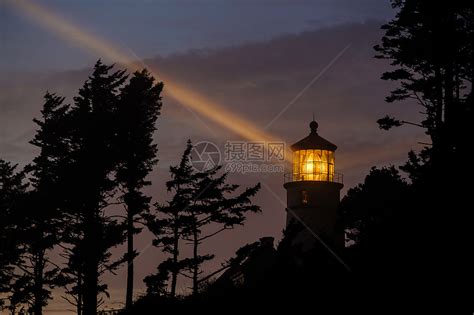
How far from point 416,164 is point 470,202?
20.4 meters

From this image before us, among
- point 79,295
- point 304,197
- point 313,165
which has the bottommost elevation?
point 79,295

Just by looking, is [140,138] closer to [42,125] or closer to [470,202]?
[42,125]

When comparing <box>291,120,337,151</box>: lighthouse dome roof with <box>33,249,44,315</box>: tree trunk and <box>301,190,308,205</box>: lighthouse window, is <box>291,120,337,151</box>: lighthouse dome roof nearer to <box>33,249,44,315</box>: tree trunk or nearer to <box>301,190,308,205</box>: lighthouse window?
<box>301,190,308,205</box>: lighthouse window

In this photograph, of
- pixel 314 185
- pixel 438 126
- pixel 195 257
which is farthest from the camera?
pixel 314 185

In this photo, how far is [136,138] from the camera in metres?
46.9

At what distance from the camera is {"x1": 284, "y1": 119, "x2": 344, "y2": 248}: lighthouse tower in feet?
173

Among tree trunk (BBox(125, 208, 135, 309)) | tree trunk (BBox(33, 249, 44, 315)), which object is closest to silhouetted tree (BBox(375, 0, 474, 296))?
tree trunk (BBox(125, 208, 135, 309))

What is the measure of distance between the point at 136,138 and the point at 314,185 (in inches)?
469

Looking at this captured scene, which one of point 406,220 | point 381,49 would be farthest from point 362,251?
point 381,49

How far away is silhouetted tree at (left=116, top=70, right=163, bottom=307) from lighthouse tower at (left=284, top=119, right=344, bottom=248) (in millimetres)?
10149

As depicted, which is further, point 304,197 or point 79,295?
point 304,197

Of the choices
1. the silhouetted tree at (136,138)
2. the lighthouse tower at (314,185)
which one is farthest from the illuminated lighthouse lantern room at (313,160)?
the silhouetted tree at (136,138)

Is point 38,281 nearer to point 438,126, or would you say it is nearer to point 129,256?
point 129,256

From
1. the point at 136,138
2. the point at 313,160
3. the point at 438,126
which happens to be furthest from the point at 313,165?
the point at 438,126
